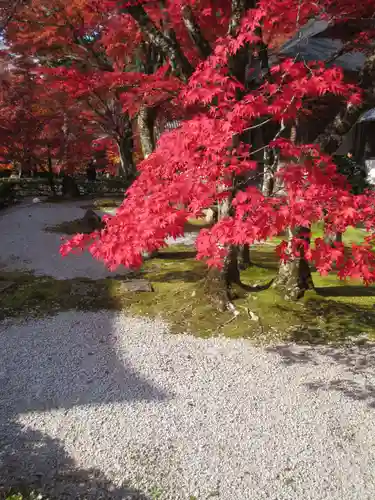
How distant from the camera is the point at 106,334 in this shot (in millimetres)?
5891

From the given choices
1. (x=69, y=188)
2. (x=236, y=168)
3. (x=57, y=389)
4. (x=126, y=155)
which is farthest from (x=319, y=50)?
(x=57, y=389)

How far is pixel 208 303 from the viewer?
639 cm

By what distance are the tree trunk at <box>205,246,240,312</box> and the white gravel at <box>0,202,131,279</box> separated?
2766 mm

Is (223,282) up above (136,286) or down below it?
above

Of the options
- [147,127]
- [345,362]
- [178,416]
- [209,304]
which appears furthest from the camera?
[147,127]

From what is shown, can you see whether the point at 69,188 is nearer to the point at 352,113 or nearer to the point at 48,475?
the point at 352,113

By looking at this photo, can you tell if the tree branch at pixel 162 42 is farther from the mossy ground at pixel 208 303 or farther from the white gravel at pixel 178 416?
the white gravel at pixel 178 416

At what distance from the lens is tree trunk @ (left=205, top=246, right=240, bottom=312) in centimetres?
628

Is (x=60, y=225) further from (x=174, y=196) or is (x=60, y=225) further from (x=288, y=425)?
(x=288, y=425)

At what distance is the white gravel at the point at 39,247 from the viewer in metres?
8.89

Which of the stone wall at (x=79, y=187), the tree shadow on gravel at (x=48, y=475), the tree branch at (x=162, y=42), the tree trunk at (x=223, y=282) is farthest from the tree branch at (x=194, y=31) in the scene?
the stone wall at (x=79, y=187)

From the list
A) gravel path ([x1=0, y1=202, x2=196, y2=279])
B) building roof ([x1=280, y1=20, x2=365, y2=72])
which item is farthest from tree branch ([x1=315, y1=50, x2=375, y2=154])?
building roof ([x1=280, y1=20, x2=365, y2=72])

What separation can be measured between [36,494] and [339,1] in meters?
7.13

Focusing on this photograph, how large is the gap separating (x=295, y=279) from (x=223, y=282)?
111 cm
